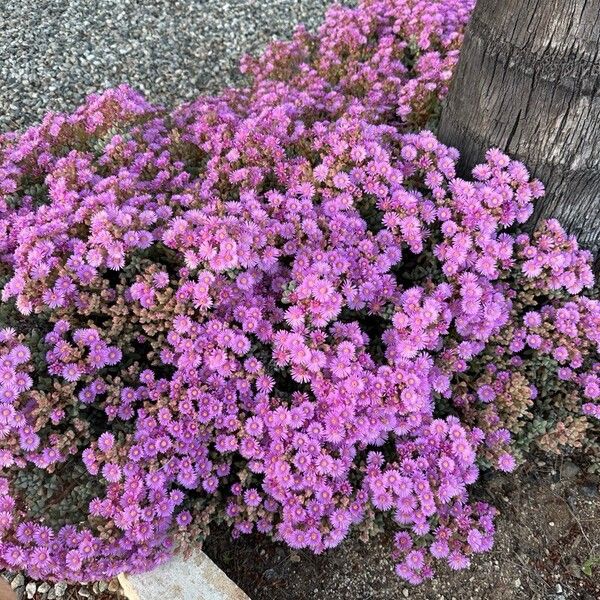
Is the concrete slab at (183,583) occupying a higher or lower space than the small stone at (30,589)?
higher

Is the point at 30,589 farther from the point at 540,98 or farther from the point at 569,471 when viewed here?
the point at 540,98

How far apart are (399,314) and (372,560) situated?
1000 millimetres

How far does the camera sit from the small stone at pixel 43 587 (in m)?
2.33

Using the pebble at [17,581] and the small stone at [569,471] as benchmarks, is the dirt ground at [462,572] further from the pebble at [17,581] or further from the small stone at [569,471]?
the small stone at [569,471]

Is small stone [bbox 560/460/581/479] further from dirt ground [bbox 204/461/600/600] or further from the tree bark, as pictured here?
the tree bark

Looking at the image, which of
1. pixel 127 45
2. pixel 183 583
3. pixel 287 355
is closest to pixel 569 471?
pixel 287 355

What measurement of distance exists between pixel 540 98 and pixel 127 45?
133 inches

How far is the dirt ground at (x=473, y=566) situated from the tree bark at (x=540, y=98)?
1202 millimetres

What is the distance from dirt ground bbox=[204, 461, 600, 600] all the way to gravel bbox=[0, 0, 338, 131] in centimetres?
318

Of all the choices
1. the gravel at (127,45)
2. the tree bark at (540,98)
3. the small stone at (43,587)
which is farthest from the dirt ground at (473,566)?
the gravel at (127,45)

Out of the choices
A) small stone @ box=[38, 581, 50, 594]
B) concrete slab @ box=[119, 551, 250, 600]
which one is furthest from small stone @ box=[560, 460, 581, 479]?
small stone @ box=[38, 581, 50, 594]

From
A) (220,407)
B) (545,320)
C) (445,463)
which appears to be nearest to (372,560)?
(445,463)

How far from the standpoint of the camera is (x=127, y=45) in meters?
4.56

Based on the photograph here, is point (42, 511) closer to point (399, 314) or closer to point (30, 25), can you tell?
point (399, 314)
